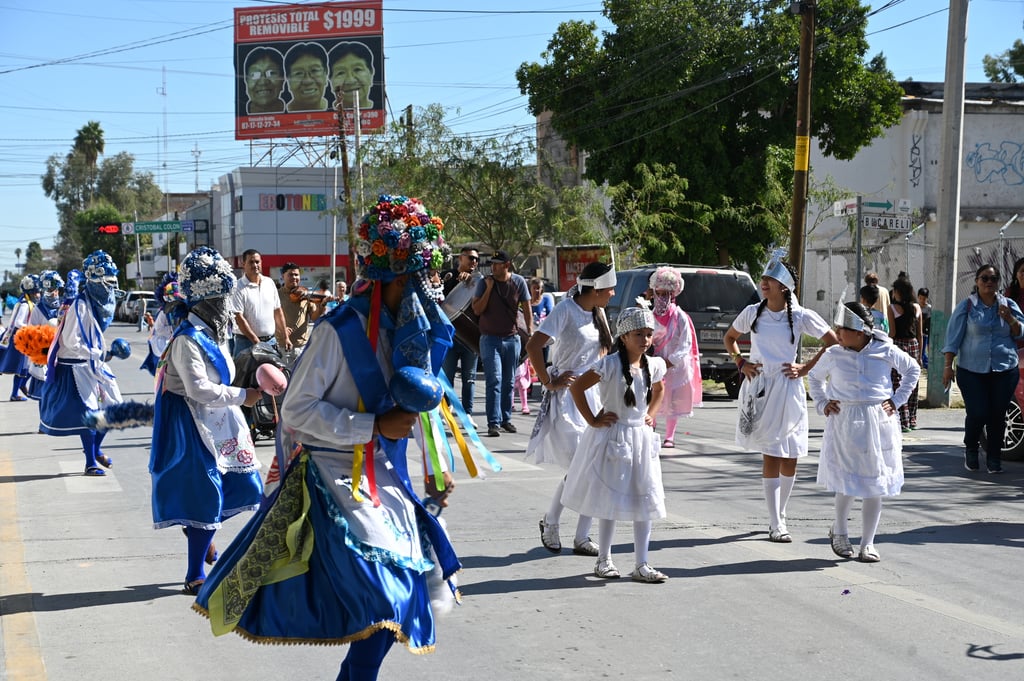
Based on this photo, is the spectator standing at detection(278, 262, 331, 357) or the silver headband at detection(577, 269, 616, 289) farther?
the spectator standing at detection(278, 262, 331, 357)

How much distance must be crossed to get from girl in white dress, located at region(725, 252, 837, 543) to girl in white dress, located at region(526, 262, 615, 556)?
122cm

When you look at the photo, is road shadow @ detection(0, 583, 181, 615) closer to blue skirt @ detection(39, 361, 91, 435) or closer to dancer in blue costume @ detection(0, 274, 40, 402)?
blue skirt @ detection(39, 361, 91, 435)

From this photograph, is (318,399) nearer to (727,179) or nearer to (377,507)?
(377,507)

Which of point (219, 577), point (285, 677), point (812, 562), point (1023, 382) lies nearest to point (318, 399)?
point (219, 577)

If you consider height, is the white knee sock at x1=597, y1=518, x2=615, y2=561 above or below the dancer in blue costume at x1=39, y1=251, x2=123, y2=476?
below

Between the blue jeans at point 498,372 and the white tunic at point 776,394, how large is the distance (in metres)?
5.55

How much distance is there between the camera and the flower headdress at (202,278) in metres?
6.55

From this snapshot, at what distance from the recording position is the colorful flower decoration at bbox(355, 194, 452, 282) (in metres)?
4.14

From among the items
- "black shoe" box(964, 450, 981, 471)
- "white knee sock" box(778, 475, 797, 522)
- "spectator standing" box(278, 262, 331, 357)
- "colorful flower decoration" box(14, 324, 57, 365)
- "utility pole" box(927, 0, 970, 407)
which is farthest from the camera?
"utility pole" box(927, 0, 970, 407)

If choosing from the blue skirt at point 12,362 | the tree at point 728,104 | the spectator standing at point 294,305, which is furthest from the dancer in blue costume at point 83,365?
the tree at point 728,104

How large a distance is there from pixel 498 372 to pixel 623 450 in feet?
22.7

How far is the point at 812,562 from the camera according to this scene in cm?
729

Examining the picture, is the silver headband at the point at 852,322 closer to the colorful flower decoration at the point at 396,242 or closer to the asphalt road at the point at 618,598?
the asphalt road at the point at 618,598

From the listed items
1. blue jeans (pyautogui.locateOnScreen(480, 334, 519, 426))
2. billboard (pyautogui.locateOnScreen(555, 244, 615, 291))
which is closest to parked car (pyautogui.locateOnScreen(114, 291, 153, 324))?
billboard (pyautogui.locateOnScreen(555, 244, 615, 291))
